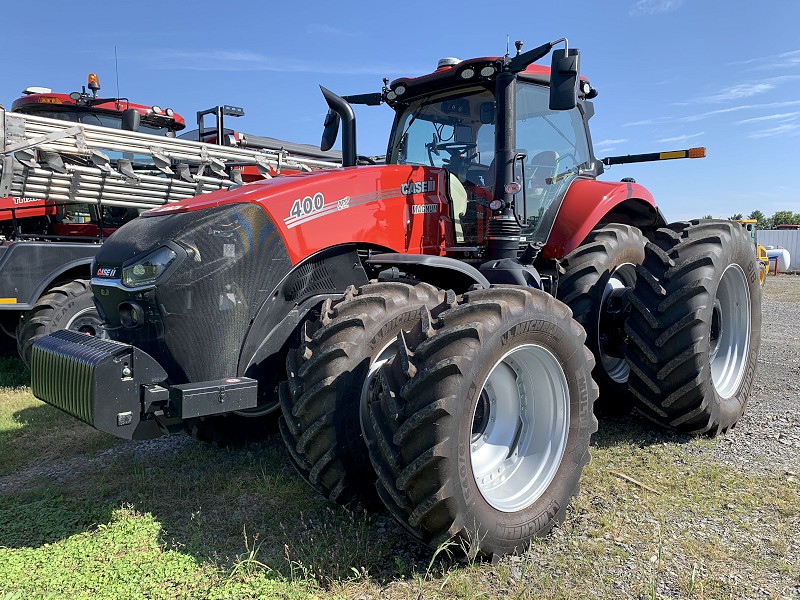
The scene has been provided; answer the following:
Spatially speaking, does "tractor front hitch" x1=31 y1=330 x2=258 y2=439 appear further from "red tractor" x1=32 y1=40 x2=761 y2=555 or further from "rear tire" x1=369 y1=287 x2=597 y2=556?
"rear tire" x1=369 y1=287 x2=597 y2=556

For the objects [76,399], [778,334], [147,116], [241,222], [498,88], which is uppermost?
[147,116]

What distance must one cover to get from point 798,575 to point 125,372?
9.58 ft

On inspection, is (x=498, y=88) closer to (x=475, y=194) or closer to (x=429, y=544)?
(x=475, y=194)

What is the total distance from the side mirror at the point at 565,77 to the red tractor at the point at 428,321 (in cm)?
1

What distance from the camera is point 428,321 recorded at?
2619 millimetres

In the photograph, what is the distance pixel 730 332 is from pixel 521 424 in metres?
2.53

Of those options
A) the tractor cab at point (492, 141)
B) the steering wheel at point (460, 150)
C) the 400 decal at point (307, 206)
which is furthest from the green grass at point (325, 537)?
the steering wheel at point (460, 150)

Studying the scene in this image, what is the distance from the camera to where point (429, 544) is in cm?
254

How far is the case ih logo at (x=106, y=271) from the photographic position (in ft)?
9.99

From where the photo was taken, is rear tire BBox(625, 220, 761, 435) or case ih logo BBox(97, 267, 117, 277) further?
rear tire BBox(625, 220, 761, 435)

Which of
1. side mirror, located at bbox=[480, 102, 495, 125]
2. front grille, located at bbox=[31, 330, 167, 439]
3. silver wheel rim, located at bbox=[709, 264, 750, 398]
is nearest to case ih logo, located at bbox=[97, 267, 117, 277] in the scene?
front grille, located at bbox=[31, 330, 167, 439]

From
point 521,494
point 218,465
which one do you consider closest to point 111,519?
point 218,465

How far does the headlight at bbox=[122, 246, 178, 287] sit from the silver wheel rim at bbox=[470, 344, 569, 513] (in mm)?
1603

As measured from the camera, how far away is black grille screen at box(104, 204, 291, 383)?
9.57ft
